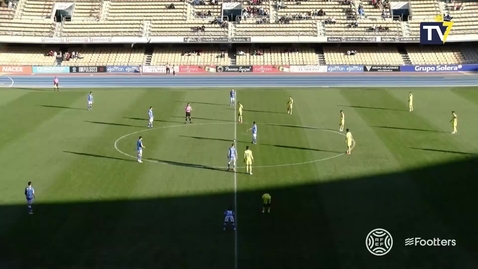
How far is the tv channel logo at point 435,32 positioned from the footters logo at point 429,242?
60.4 m

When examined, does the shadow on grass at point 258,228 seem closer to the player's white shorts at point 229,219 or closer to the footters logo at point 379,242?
the footters logo at point 379,242

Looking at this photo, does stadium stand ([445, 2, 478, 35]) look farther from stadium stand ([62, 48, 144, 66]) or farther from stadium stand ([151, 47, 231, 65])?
stadium stand ([62, 48, 144, 66])

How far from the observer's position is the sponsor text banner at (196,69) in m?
71.6

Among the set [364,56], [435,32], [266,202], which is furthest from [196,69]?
[266,202]

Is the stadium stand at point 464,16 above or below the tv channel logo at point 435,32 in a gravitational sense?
above

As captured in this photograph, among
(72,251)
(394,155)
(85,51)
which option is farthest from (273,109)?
(85,51)

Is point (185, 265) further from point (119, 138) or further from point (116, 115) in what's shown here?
point (116, 115)

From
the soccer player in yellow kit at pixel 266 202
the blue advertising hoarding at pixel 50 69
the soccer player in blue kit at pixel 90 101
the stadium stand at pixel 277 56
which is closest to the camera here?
the soccer player in yellow kit at pixel 266 202

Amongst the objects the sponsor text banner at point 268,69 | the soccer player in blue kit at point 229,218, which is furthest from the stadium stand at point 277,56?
the soccer player in blue kit at point 229,218

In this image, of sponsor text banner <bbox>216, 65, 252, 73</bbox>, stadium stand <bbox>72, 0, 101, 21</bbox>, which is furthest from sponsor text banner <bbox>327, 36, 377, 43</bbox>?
stadium stand <bbox>72, 0, 101, 21</bbox>

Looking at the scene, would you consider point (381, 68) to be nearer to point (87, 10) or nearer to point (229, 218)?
point (87, 10)

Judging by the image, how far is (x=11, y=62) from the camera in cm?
7319

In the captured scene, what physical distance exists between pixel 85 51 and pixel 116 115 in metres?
39.1

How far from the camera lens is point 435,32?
7519 cm
